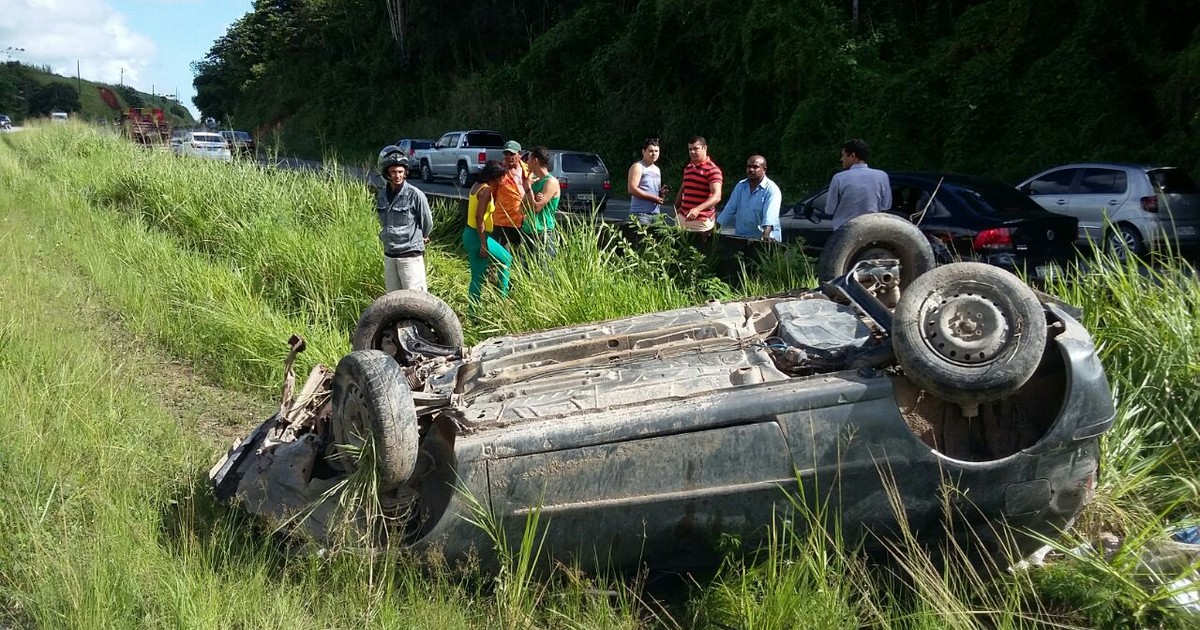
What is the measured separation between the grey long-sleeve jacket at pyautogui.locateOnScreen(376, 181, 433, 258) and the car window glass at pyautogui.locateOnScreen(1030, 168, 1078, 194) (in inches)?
385

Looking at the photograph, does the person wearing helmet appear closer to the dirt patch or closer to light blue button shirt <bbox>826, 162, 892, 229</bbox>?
the dirt patch

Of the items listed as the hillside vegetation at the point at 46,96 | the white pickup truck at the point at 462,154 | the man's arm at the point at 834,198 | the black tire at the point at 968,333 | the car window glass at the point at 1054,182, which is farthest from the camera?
the hillside vegetation at the point at 46,96

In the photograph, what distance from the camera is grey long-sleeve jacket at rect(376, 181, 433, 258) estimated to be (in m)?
7.41

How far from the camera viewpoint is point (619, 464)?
10.8ft

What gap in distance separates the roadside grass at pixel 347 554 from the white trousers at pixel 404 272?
0.62 meters

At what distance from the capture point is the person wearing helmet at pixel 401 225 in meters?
7.36

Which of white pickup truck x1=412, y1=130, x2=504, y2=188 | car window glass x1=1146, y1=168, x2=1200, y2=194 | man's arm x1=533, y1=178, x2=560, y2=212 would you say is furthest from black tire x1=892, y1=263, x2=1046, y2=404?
white pickup truck x1=412, y1=130, x2=504, y2=188

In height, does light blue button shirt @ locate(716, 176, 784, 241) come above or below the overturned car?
above

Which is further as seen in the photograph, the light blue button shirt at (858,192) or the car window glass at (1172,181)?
the car window glass at (1172,181)

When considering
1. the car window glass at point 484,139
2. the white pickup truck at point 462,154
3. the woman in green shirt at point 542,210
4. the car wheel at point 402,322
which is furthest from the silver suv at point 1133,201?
the car window glass at point 484,139

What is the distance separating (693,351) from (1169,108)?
47.0 feet

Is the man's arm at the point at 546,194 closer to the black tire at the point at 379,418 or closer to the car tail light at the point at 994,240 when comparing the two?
the black tire at the point at 379,418

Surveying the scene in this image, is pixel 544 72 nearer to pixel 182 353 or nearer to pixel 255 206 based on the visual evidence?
pixel 255 206

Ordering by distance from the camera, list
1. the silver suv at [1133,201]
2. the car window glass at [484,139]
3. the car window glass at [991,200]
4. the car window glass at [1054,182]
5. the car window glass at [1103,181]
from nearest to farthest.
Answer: the car window glass at [991,200] < the silver suv at [1133,201] < the car window glass at [1103,181] < the car window glass at [1054,182] < the car window glass at [484,139]
